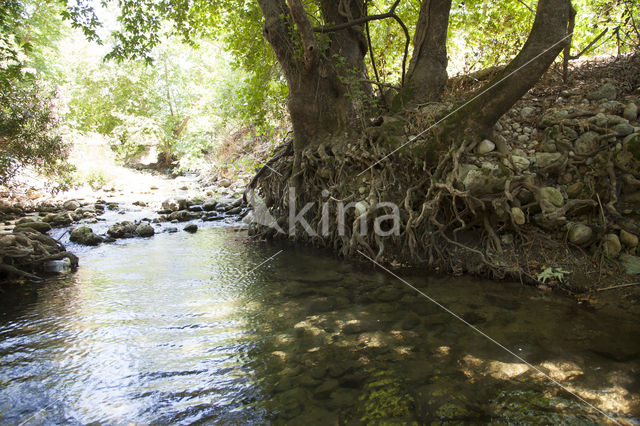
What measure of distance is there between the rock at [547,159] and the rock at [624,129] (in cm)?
73

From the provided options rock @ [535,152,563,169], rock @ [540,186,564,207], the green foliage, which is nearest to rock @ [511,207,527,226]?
rock @ [540,186,564,207]

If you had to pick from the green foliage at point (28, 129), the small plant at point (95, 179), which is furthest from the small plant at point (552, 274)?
the small plant at point (95, 179)

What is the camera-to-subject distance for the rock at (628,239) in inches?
179

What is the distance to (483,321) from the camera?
409 cm

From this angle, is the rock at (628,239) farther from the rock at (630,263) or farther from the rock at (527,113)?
the rock at (527,113)

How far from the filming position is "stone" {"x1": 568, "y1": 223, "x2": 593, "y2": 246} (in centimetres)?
478

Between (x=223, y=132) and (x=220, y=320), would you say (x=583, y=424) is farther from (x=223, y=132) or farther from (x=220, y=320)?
(x=223, y=132)

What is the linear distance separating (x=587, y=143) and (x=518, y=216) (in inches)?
60.5

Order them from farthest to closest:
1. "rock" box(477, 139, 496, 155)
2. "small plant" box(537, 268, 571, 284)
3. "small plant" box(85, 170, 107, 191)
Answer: "small plant" box(85, 170, 107, 191) < "rock" box(477, 139, 496, 155) < "small plant" box(537, 268, 571, 284)

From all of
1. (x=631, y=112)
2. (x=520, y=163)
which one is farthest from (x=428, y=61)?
(x=631, y=112)

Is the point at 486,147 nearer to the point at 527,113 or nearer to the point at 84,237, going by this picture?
the point at 527,113

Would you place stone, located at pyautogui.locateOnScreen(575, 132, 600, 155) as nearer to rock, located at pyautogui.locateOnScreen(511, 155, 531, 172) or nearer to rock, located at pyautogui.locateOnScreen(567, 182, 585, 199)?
rock, located at pyautogui.locateOnScreen(567, 182, 585, 199)

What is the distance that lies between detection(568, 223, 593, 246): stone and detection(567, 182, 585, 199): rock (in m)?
0.47

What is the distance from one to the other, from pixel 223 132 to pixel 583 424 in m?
22.1
